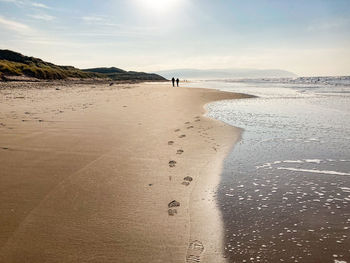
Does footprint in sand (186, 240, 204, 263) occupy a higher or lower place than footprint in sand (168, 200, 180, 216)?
lower

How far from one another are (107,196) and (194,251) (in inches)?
77.2

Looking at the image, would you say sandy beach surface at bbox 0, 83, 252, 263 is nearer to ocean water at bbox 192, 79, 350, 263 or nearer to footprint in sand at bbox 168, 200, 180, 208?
footprint in sand at bbox 168, 200, 180, 208

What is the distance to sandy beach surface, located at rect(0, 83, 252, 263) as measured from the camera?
3.34 metres

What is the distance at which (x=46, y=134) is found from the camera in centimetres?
883

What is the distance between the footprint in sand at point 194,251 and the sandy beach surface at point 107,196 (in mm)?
12

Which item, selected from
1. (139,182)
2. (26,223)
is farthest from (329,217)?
(26,223)

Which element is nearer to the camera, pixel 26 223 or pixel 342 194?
pixel 26 223

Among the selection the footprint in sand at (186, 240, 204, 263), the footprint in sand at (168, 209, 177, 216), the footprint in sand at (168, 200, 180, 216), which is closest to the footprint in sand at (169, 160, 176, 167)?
the footprint in sand at (168, 200, 180, 216)

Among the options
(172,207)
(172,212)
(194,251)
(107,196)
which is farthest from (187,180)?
(194,251)

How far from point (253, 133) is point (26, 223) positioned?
8572 mm

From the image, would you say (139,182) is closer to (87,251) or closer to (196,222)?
(196,222)

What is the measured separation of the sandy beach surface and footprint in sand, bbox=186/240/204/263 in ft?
0.04

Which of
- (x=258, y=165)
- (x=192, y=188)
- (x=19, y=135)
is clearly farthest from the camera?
(x=19, y=135)

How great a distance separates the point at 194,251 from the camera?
3389mm
